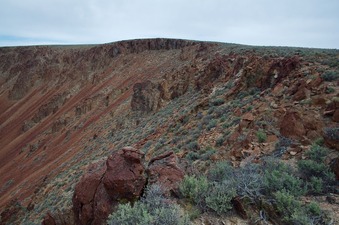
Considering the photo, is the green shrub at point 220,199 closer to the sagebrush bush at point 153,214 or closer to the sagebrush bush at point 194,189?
the sagebrush bush at point 194,189

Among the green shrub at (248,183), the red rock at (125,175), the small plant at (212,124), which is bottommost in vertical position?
the small plant at (212,124)

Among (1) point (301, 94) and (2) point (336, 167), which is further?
(1) point (301, 94)

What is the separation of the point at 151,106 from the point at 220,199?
52.8 ft

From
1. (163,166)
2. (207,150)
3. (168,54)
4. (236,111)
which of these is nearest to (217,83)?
(236,111)

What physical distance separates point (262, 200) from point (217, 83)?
10955mm

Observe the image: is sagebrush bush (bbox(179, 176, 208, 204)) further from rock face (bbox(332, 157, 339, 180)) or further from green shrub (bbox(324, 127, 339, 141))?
green shrub (bbox(324, 127, 339, 141))

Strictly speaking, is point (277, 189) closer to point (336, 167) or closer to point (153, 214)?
point (336, 167)

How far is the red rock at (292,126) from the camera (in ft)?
21.8

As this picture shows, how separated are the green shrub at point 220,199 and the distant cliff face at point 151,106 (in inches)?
76.8

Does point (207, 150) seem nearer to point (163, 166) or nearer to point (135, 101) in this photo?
point (163, 166)

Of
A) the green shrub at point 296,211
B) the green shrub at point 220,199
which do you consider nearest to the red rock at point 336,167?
the green shrub at point 296,211

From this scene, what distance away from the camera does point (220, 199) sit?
15.1 ft

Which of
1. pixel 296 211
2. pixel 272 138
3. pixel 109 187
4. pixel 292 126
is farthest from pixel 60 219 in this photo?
pixel 292 126

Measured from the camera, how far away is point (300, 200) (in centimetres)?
464
